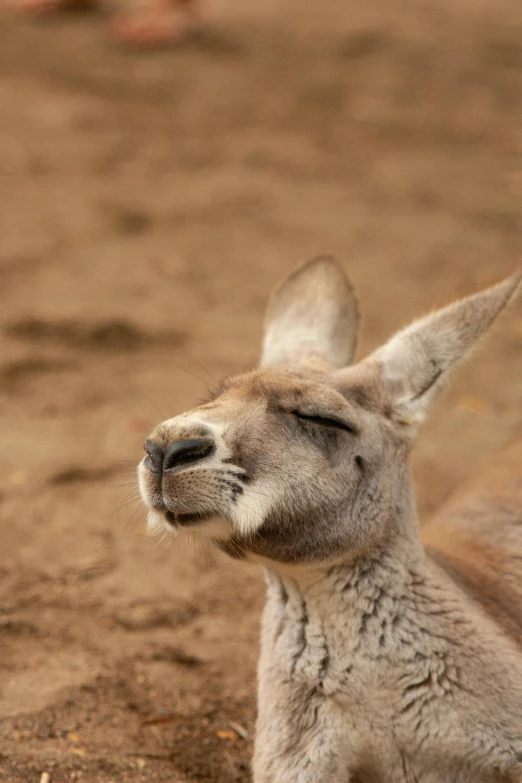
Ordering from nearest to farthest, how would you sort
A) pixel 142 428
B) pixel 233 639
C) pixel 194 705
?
pixel 194 705 < pixel 233 639 < pixel 142 428

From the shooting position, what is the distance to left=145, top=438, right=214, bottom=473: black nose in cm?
301

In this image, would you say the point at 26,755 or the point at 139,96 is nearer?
the point at 26,755

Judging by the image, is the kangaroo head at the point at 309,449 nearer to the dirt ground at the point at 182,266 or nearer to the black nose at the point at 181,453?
the black nose at the point at 181,453

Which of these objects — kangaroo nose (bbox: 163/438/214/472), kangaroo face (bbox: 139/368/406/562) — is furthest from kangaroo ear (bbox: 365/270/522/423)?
kangaroo nose (bbox: 163/438/214/472)

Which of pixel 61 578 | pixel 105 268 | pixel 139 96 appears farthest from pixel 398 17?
pixel 61 578

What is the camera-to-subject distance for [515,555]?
3.99m

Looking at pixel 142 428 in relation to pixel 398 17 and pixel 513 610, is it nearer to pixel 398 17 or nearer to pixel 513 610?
pixel 513 610

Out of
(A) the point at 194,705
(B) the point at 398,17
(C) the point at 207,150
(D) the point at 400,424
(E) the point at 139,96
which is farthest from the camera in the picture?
(B) the point at 398,17

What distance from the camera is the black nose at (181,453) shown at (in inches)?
118

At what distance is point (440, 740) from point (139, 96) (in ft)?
30.8

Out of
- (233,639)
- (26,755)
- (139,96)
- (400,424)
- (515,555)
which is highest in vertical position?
(400,424)

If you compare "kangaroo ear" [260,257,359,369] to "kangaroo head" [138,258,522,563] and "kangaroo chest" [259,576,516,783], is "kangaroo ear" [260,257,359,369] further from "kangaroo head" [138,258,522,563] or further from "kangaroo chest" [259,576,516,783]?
"kangaroo chest" [259,576,516,783]

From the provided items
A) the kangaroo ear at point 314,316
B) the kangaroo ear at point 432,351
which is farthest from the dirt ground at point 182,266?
the kangaroo ear at point 314,316

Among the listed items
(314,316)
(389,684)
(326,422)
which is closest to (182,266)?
(314,316)
